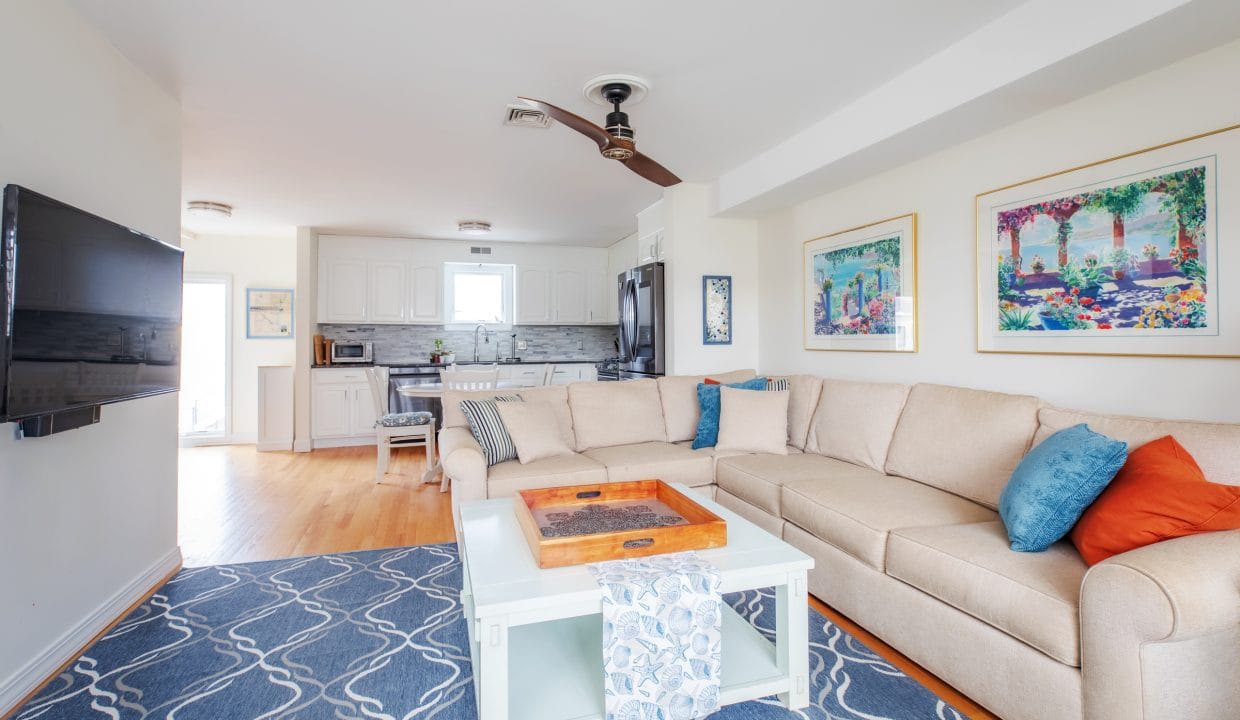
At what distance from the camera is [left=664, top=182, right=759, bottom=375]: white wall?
4.61 metres

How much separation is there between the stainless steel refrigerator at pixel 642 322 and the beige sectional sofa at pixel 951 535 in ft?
2.86

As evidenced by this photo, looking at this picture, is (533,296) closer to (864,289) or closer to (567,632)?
(864,289)

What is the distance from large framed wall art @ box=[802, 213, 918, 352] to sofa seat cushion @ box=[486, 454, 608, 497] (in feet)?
6.12

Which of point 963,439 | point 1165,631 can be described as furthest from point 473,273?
point 1165,631

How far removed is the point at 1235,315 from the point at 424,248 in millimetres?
6552

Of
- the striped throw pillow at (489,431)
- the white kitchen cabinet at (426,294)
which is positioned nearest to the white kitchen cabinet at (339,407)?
the white kitchen cabinet at (426,294)

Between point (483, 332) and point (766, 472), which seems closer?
point (766, 472)

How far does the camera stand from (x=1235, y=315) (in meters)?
2.00

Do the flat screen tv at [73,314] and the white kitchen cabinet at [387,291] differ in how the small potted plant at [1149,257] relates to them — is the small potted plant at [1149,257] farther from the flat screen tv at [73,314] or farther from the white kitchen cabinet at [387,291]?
the white kitchen cabinet at [387,291]

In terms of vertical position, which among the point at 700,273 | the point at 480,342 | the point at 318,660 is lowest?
the point at 318,660

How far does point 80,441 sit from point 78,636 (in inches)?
28.5

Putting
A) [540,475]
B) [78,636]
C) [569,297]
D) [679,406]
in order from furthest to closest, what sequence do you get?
[569,297]
[679,406]
[540,475]
[78,636]

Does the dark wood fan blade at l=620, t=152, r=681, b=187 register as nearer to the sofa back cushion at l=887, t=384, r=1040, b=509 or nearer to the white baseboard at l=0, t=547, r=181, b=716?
the sofa back cushion at l=887, t=384, r=1040, b=509

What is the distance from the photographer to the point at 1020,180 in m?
2.70
